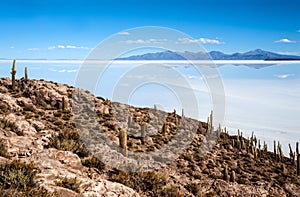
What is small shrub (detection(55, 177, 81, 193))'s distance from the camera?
750cm

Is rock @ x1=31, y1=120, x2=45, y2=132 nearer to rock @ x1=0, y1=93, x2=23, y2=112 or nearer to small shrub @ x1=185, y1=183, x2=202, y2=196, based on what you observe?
rock @ x1=0, y1=93, x2=23, y2=112

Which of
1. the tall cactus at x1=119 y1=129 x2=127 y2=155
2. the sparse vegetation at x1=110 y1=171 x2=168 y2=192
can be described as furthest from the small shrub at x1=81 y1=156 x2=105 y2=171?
the tall cactus at x1=119 y1=129 x2=127 y2=155

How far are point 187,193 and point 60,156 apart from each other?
639 centimetres

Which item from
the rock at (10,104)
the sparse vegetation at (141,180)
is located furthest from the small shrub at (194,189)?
the rock at (10,104)

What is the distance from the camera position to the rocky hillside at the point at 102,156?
26.7 ft

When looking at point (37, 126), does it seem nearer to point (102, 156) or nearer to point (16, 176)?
point (102, 156)

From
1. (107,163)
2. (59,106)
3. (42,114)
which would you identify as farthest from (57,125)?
(107,163)

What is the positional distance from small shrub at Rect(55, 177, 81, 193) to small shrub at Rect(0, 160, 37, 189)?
2.45 ft

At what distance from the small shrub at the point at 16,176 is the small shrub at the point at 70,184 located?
29.3 inches

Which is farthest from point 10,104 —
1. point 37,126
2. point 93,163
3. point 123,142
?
point 93,163

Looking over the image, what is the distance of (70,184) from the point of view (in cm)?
760

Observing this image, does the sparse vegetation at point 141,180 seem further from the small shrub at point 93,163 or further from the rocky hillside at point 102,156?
the small shrub at point 93,163

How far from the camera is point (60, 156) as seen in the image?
10.7m

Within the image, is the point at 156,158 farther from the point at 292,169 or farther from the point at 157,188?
the point at 292,169
